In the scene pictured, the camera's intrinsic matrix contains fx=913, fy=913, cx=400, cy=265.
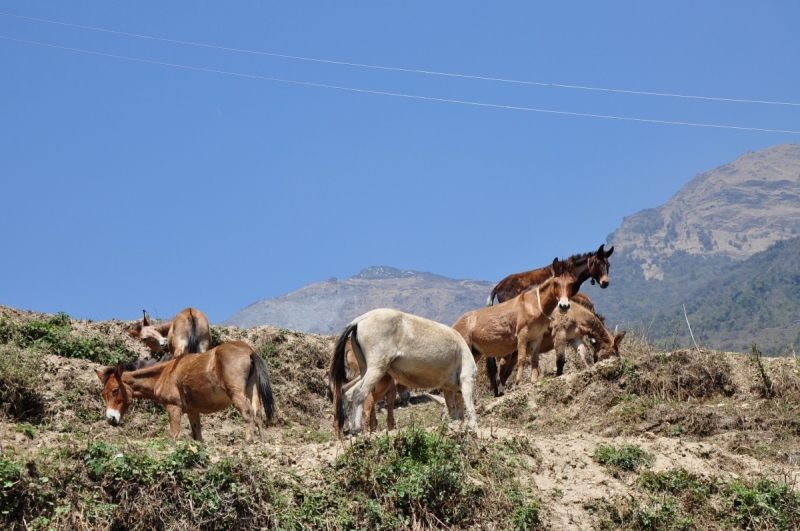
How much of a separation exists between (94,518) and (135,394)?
525cm

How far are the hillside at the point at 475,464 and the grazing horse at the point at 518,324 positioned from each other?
5.77ft

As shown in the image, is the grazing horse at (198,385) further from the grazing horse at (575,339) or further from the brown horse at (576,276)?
the brown horse at (576,276)

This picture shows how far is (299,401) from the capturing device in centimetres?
2009

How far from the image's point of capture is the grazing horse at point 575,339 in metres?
19.6

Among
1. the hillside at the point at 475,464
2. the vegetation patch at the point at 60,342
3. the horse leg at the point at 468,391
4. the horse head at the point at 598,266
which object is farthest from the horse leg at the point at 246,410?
the horse head at the point at 598,266

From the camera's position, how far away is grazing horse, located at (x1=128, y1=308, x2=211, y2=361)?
60.7ft

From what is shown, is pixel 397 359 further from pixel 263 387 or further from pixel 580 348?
pixel 580 348

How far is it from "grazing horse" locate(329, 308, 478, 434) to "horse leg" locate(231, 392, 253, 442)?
4.73 feet

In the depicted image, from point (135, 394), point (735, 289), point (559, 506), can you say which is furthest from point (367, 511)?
point (735, 289)

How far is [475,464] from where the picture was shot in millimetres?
11180

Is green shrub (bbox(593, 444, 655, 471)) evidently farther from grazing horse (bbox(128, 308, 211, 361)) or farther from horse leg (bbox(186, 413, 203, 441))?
grazing horse (bbox(128, 308, 211, 361))

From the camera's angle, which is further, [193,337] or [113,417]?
[193,337]

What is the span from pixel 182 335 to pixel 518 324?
6.83 metres

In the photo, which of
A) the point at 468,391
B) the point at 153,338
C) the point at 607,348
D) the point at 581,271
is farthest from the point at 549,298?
the point at 153,338
